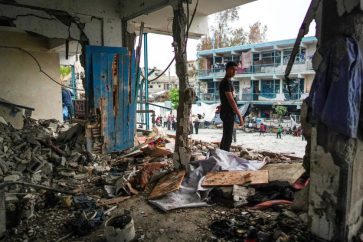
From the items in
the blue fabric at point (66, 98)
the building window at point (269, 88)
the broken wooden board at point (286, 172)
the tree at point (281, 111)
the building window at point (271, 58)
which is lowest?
the broken wooden board at point (286, 172)

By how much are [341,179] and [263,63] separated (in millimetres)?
21148

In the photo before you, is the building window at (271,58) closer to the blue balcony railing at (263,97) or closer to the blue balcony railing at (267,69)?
the blue balcony railing at (267,69)

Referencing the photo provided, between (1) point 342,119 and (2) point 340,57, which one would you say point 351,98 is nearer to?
(1) point 342,119

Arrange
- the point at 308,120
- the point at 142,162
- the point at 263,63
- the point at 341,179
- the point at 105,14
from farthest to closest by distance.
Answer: the point at 263,63 < the point at 105,14 < the point at 142,162 < the point at 308,120 < the point at 341,179

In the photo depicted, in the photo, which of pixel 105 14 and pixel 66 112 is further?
pixel 66 112

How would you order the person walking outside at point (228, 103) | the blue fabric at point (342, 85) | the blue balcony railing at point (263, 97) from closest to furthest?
the blue fabric at point (342, 85) < the person walking outside at point (228, 103) < the blue balcony railing at point (263, 97)

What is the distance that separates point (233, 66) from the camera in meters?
4.76

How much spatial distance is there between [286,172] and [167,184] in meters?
1.64

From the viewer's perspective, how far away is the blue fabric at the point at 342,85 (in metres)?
2.21

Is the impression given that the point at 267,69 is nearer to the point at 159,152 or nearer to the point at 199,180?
the point at 159,152

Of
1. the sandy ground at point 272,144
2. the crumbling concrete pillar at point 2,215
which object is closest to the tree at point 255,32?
the sandy ground at point 272,144

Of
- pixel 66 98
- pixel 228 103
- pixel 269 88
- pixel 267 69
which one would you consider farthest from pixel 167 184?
pixel 269 88

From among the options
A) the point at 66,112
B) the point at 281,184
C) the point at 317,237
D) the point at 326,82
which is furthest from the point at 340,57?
the point at 66,112

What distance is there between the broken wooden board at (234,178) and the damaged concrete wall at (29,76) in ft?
25.5
